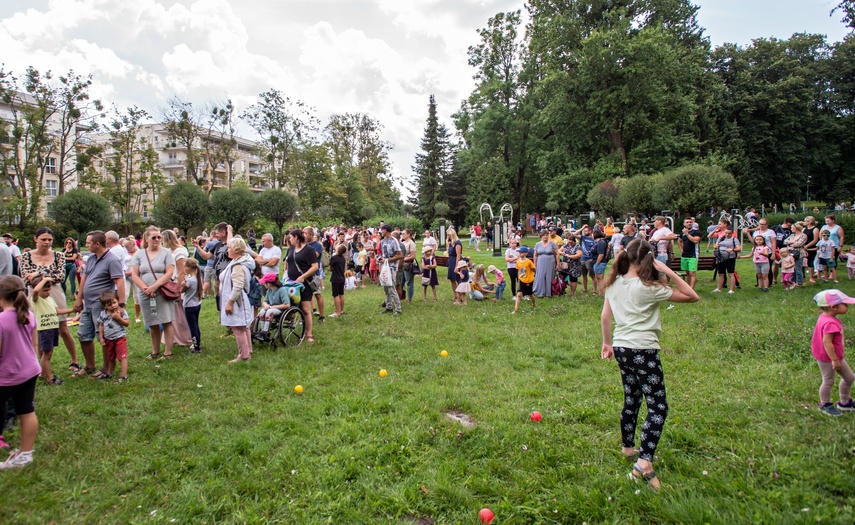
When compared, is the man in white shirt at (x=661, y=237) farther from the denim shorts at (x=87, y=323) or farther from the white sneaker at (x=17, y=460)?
the white sneaker at (x=17, y=460)

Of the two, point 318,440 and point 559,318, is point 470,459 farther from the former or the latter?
point 559,318

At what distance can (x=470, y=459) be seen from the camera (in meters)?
3.89

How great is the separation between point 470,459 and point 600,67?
30.6m

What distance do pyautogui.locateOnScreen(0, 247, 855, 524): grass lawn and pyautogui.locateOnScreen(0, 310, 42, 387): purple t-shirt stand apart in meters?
0.76

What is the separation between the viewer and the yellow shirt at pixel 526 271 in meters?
10.1

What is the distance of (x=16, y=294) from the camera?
12.5ft

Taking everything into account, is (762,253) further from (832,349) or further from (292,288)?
(292,288)

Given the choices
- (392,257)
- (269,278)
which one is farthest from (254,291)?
(392,257)

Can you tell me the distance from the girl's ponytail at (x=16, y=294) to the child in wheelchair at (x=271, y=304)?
11.6 ft

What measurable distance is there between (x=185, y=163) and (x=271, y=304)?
42.7 m

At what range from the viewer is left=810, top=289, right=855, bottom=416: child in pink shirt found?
4078 mm

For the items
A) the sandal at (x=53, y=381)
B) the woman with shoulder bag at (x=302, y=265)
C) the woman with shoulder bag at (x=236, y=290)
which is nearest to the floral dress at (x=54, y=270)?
the sandal at (x=53, y=381)

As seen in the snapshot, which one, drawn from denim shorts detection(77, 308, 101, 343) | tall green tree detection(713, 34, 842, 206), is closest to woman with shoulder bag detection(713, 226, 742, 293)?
denim shorts detection(77, 308, 101, 343)

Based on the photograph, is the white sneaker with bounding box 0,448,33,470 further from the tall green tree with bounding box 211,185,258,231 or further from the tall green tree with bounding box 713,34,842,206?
the tall green tree with bounding box 713,34,842,206
